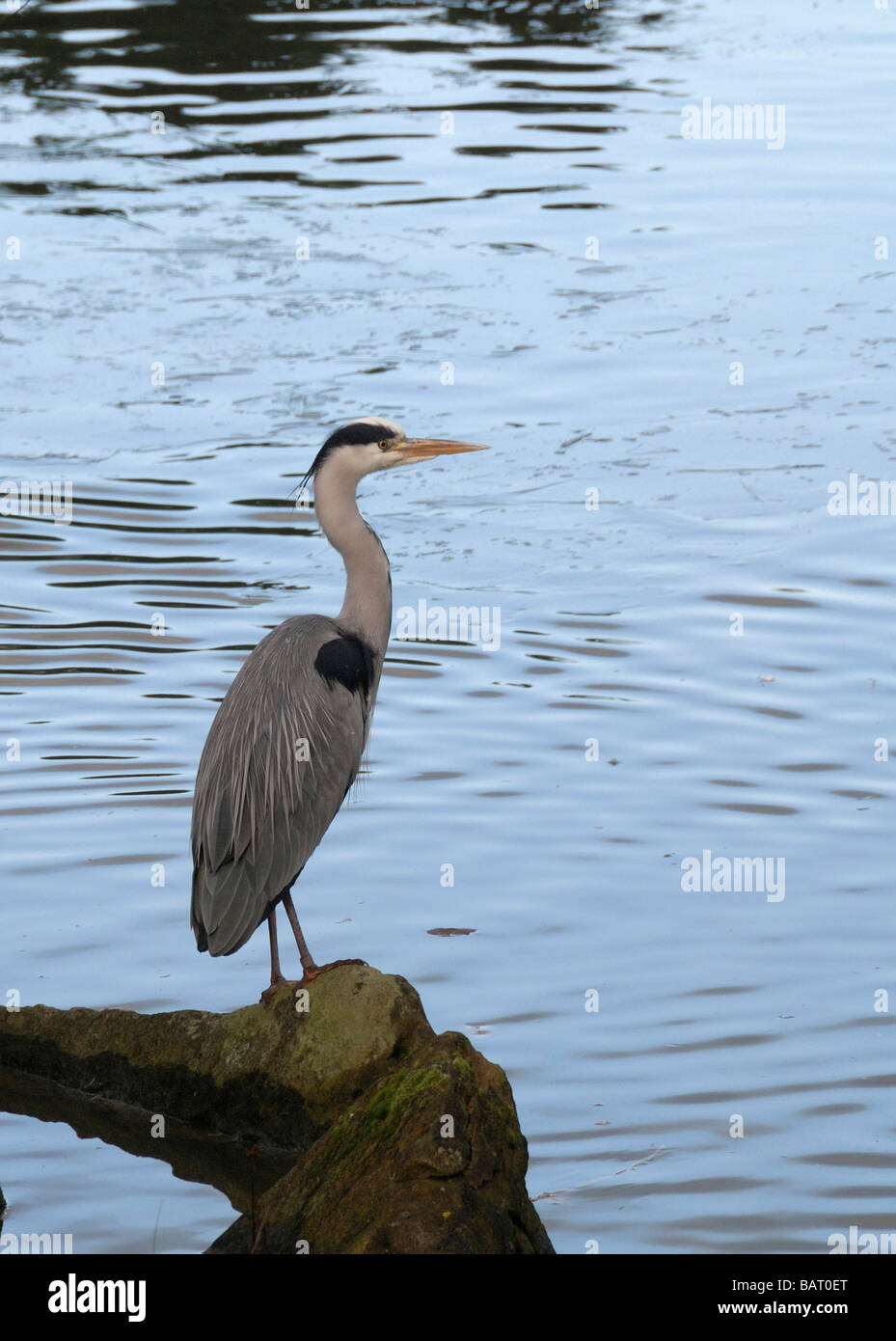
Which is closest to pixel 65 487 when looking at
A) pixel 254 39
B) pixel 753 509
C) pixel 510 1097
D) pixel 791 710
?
pixel 753 509

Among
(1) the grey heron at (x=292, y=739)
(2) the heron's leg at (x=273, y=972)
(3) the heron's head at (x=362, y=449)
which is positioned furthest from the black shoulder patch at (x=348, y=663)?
(2) the heron's leg at (x=273, y=972)

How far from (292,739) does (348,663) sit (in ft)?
1.34

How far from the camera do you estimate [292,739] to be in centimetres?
768

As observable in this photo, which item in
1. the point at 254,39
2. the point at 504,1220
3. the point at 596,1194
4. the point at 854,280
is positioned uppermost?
the point at 254,39

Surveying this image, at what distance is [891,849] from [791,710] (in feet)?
5.07

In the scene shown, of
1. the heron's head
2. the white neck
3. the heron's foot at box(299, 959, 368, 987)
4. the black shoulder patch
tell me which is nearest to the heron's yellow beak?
the heron's head

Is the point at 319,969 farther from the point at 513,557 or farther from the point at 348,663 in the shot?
the point at 513,557

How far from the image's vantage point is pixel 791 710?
10672 mm

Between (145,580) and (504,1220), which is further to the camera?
(145,580)

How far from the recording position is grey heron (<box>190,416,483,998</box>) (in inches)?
292

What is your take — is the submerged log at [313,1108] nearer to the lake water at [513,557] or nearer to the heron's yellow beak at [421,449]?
the lake water at [513,557]

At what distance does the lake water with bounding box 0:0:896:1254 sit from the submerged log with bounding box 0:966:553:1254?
8.0 inches

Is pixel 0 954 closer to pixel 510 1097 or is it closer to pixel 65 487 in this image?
pixel 510 1097

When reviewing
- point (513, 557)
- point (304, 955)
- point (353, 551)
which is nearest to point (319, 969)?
point (304, 955)
